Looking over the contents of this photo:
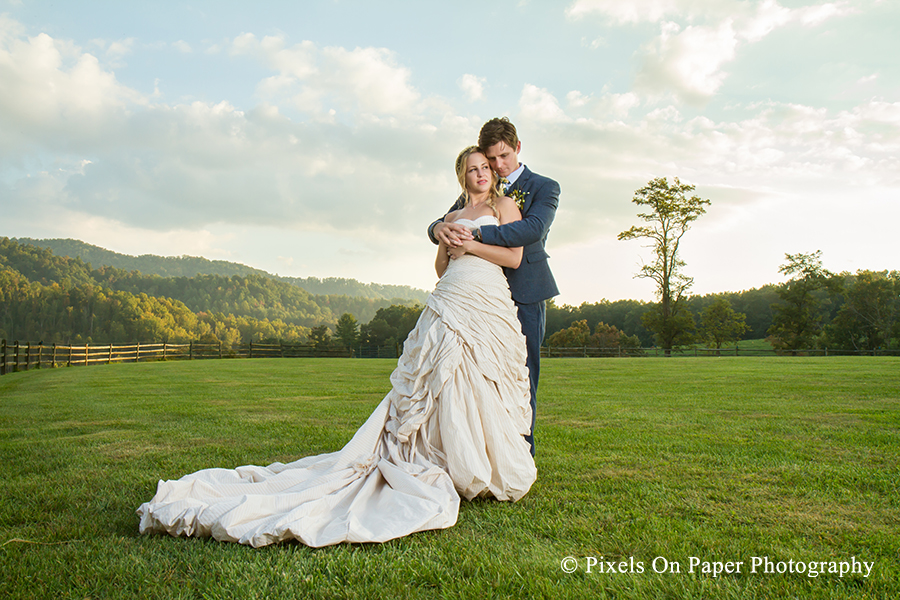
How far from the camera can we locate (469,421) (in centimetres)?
310

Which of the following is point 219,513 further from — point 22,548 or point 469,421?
point 469,421

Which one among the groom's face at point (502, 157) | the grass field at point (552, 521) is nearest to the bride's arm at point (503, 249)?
the groom's face at point (502, 157)

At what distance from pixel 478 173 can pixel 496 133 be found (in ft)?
1.08

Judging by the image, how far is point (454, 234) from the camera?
3.46m

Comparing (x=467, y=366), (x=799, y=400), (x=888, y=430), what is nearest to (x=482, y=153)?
(x=467, y=366)

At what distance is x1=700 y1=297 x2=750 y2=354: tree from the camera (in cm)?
4116

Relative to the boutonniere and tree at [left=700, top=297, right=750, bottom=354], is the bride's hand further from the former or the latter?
tree at [left=700, top=297, right=750, bottom=354]

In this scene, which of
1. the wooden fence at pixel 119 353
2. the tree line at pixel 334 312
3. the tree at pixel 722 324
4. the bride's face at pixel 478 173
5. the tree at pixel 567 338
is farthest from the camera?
the tree at pixel 567 338

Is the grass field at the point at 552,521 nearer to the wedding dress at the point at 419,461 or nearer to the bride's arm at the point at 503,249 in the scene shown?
the wedding dress at the point at 419,461

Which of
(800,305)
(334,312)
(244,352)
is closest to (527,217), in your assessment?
(244,352)

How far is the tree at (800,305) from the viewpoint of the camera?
141 feet

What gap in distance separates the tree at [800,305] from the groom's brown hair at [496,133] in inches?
1849

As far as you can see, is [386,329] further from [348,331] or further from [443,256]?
[443,256]

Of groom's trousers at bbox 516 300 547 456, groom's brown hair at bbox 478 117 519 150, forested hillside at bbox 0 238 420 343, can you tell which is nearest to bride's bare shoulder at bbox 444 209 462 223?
groom's brown hair at bbox 478 117 519 150
